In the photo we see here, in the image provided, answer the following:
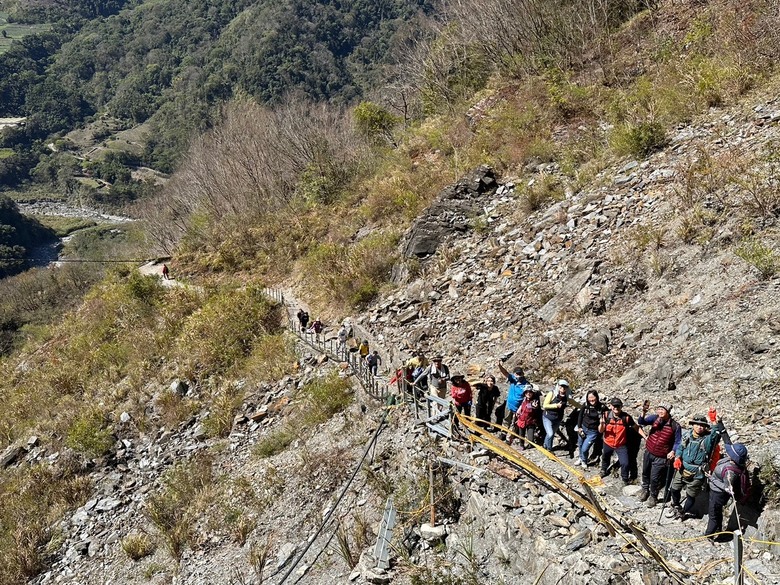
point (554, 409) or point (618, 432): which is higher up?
point (618, 432)

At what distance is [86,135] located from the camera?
130375 mm

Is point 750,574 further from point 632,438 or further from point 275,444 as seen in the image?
point 275,444

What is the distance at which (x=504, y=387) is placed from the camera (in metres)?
9.37

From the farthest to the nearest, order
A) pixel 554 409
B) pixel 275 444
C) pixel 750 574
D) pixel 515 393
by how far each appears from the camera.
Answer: pixel 275 444
pixel 515 393
pixel 554 409
pixel 750 574

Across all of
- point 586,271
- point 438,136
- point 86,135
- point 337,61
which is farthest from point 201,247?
point 86,135

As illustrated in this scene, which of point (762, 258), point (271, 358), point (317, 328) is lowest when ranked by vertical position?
point (271, 358)

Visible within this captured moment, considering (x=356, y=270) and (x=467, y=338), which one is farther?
(x=356, y=270)

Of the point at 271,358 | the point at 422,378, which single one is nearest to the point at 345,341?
the point at 271,358

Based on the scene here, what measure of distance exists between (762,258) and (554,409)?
408cm

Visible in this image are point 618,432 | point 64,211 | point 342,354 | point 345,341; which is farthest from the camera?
point 64,211

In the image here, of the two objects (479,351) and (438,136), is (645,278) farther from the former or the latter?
(438,136)

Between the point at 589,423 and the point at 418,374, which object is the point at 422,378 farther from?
the point at 589,423

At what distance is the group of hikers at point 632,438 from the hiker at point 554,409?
0.04 feet

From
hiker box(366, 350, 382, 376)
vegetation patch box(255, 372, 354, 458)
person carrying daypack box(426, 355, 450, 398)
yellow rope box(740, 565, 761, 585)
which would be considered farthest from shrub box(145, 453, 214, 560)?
yellow rope box(740, 565, 761, 585)
